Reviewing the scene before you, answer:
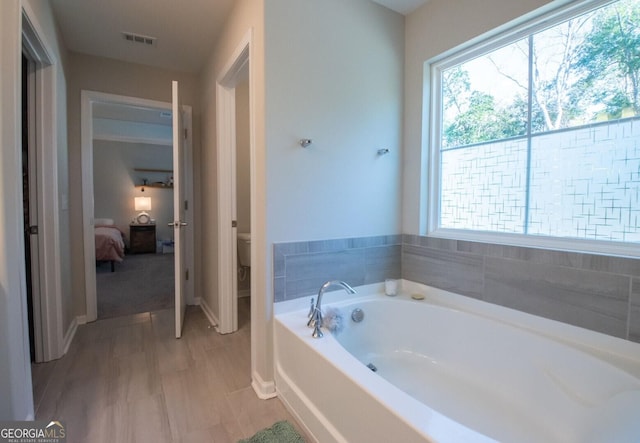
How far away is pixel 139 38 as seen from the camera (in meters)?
2.48

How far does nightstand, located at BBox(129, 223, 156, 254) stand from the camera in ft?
20.4

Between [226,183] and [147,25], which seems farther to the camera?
[226,183]

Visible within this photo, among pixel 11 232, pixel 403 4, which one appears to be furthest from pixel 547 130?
pixel 11 232

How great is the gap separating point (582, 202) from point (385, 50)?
4.93 ft

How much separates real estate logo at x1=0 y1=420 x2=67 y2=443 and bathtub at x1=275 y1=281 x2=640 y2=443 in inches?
40.3

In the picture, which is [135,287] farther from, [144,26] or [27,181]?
[144,26]

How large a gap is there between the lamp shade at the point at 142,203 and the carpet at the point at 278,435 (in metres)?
6.32

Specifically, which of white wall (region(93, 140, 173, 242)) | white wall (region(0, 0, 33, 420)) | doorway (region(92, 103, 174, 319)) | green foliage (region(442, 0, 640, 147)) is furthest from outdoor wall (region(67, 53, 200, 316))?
white wall (region(93, 140, 173, 242))

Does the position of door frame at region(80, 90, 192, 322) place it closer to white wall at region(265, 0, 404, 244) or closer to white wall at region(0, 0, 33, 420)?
white wall at region(0, 0, 33, 420)

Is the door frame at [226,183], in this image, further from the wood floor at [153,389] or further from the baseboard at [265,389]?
the baseboard at [265,389]

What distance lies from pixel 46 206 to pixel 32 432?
135 cm

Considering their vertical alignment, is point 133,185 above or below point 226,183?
above

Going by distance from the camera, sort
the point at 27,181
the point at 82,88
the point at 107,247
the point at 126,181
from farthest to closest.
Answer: the point at 126,181
the point at 107,247
the point at 82,88
the point at 27,181

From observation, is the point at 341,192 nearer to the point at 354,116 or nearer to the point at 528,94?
the point at 354,116
